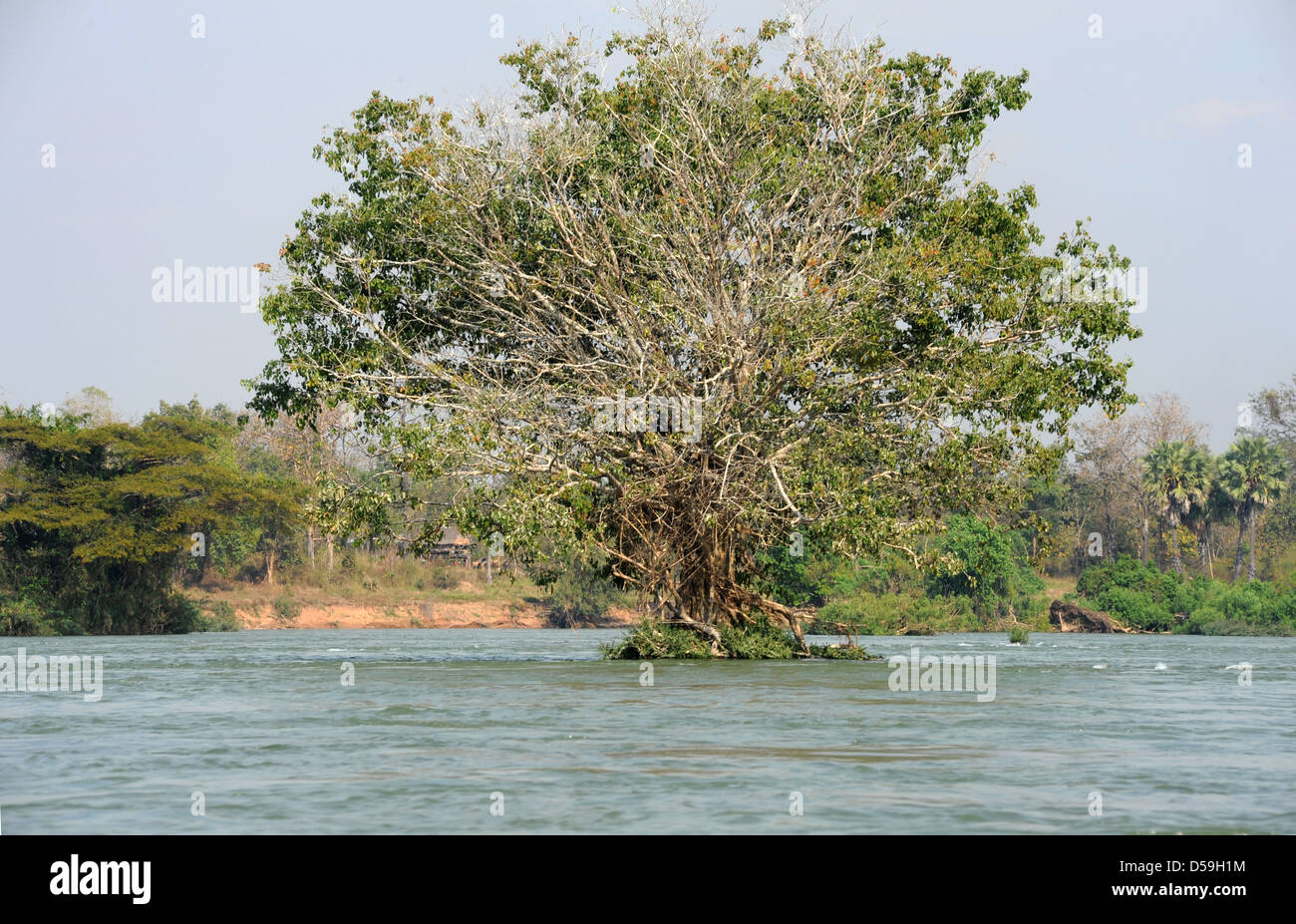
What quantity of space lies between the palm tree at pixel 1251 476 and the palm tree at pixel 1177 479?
44.4 inches

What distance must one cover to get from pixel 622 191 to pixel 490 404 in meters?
4.45

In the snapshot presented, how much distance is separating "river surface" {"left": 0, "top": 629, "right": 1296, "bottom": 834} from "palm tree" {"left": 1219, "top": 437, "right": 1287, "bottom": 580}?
43177 mm

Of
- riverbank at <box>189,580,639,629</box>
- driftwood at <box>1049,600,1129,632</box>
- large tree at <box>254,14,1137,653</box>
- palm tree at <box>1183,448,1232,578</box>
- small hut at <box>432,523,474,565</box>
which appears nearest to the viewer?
large tree at <box>254,14,1137,653</box>

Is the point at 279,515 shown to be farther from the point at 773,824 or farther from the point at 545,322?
the point at 773,824

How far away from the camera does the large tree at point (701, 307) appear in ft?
82.2

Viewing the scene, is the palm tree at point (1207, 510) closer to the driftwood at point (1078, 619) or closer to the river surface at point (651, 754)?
the driftwood at point (1078, 619)

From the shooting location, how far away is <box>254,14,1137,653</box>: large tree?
82.2 feet

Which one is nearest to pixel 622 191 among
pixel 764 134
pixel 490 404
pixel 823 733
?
pixel 764 134

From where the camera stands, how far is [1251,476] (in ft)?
218

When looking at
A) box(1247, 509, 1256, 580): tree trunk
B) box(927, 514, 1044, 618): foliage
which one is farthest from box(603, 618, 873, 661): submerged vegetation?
box(1247, 509, 1256, 580): tree trunk

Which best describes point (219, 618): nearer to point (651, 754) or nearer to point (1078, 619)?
point (1078, 619)

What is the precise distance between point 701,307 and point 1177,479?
4757cm

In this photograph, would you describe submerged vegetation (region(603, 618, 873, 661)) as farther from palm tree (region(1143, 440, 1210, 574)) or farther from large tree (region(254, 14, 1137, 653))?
palm tree (region(1143, 440, 1210, 574))

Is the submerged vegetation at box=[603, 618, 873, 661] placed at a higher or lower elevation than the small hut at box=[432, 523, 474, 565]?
lower
